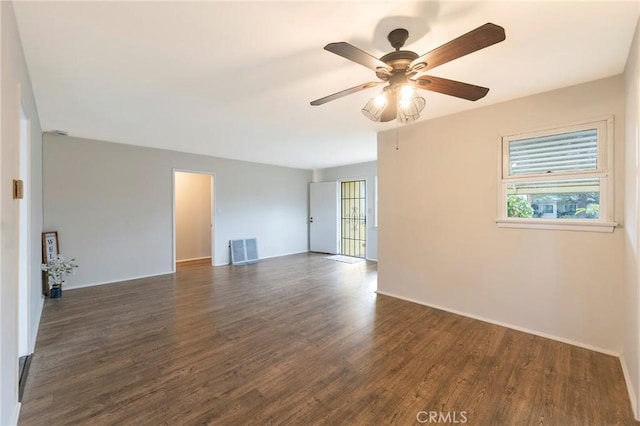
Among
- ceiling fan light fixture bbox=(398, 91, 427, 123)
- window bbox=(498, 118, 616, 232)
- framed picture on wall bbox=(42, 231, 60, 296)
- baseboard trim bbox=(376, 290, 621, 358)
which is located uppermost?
ceiling fan light fixture bbox=(398, 91, 427, 123)

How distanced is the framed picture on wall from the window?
5859 mm

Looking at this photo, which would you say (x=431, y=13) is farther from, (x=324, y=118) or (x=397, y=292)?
(x=397, y=292)

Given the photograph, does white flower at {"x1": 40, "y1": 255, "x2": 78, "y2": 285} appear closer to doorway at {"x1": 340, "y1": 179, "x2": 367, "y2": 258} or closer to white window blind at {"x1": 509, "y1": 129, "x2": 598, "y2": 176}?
doorway at {"x1": 340, "y1": 179, "x2": 367, "y2": 258}

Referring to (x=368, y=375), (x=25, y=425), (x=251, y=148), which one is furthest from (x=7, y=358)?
(x=251, y=148)

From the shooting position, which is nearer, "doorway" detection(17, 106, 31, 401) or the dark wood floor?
the dark wood floor

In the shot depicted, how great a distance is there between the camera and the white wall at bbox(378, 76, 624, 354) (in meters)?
2.44

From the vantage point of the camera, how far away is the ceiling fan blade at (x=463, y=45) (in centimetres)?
132

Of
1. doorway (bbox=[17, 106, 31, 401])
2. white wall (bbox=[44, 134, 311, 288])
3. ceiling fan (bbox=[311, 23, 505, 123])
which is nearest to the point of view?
ceiling fan (bbox=[311, 23, 505, 123])

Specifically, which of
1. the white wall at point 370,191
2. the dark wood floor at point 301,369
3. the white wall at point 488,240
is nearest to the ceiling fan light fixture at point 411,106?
the white wall at point 488,240

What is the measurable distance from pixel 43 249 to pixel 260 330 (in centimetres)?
352

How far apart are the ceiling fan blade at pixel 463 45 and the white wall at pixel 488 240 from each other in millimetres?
1794

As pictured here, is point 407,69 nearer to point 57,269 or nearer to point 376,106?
point 376,106

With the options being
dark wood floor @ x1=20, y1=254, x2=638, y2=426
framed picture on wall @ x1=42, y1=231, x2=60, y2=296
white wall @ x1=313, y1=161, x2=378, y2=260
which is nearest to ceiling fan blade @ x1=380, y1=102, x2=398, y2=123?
dark wood floor @ x1=20, y1=254, x2=638, y2=426

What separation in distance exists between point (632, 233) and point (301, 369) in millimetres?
2609
